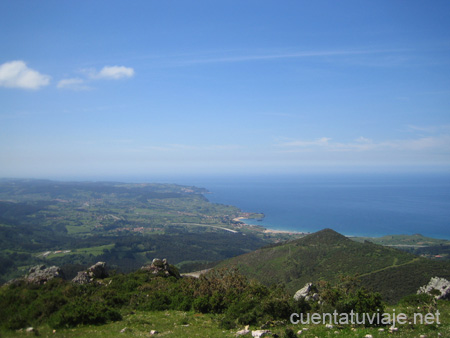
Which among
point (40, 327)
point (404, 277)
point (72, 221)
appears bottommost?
point (72, 221)

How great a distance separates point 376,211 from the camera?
19038cm

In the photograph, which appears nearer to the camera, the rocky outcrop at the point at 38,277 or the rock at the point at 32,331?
the rock at the point at 32,331

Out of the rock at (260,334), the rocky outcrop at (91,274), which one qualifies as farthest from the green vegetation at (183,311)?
the rocky outcrop at (91,274)

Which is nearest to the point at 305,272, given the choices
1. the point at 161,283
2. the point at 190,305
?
the point at 161,283

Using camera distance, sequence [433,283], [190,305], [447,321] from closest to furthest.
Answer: [447,321] < [190,305] < [433,283]

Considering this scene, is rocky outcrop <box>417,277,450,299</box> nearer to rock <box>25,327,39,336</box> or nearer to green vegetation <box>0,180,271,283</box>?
rock <box>25,327,39,336</box>

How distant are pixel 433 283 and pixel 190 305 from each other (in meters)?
19.6

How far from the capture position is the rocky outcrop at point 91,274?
962 inches

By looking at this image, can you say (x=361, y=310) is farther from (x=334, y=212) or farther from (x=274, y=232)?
(x=334, y=212)

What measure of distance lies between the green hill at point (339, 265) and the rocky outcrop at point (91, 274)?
32.4 m

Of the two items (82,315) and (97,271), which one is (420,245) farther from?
(82,315)

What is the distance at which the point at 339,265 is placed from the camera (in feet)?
178

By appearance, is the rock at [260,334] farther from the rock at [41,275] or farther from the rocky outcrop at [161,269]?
the rocky outcrop at [161,269]

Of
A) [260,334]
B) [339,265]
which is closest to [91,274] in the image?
[260,334]
